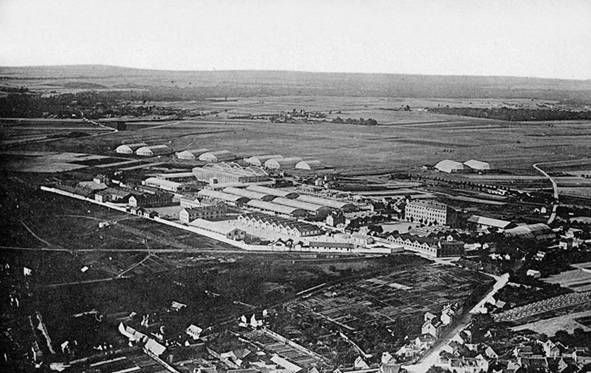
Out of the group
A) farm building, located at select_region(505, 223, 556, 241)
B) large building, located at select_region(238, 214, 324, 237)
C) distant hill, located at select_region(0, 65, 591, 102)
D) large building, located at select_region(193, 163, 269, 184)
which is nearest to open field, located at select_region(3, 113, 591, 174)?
large building, located at select_region(193, 163, 269, 184)

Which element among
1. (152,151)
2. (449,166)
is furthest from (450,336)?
(152,151)

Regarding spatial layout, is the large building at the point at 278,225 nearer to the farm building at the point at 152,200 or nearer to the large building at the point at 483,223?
the farm building at the point at 152,200

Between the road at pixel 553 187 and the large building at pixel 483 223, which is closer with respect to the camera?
the road at pixel 553 187

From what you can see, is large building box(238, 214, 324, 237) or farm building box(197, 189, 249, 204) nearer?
large building box(238, 214, 324, 237)

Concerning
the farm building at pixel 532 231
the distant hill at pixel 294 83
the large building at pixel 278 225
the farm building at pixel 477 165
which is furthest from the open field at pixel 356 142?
the large building at pixel 278 225

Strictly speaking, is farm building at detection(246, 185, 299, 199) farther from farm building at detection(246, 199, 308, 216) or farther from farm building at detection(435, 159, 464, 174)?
farm building at detection(435, 159, 464, 174)

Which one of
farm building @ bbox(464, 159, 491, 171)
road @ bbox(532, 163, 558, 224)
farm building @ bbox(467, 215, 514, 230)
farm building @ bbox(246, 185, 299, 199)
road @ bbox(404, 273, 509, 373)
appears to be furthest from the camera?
farm building @ bbox(246, 185, 299, 199)
